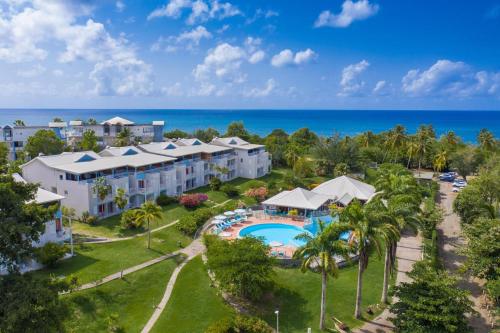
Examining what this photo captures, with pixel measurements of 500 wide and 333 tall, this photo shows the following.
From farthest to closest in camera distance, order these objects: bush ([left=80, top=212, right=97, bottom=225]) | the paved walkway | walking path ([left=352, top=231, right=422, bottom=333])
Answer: bush ([left=80, top=212, right=97, bottom=225]) → the paved walkway → walking path ([left=352, top=231, right=422, bottom=333])

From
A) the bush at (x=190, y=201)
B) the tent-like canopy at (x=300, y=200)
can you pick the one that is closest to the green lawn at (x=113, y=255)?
the bush at (x=190, y=201)

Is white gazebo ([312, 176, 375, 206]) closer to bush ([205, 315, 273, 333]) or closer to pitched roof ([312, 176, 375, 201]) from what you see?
pitched roof ([312, 176, 375, 201])

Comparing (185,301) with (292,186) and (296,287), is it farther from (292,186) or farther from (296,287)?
(292,186)

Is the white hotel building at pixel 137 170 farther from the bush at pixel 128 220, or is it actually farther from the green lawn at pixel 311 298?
the green lawn at pixel 311 298

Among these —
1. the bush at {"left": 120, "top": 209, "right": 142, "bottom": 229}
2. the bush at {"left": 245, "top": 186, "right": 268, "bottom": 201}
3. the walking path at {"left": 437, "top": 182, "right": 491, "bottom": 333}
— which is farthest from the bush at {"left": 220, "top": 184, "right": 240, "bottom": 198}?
the walking path at {"left": 437, "top": 182, "right": 491, "bottom": 333}

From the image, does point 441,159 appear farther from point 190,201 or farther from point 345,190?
point 190,201

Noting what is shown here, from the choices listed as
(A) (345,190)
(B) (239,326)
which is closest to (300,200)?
(A) (345,190)
